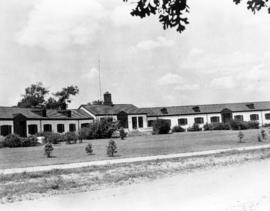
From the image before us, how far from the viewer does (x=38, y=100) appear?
7119 centimetres

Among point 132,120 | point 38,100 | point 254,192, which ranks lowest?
point 254,192

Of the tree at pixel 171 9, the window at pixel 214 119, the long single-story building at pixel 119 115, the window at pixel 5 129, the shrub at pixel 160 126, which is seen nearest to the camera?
the tree at pixel 171 9

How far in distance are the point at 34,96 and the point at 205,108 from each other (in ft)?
96.1

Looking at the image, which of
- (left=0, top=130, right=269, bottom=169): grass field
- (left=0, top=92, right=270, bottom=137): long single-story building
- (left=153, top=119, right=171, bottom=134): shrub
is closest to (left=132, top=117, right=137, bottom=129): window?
(left=0, top=92, right=270, bottom=137): long single-story building

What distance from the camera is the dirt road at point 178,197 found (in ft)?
27.9

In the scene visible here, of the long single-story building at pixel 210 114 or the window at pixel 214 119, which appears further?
the window at pixel 214 119

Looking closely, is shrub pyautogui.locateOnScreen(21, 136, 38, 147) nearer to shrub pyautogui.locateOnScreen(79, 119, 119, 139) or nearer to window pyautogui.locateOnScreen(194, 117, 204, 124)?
shrub pyautogui.locateOnScreen(79, 119, 119, 139)

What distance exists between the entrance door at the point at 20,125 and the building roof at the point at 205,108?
74.4ft

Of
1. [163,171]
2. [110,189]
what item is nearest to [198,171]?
[163,171]

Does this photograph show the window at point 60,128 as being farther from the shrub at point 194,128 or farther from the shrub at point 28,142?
the shrub at point 194,128

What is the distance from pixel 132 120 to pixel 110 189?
43862 millimetres

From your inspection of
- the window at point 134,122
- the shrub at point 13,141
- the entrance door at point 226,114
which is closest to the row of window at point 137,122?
the window at point 134,122

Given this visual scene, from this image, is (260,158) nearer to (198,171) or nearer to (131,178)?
(198,171)

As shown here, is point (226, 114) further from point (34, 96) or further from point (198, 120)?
point (34, 96)
